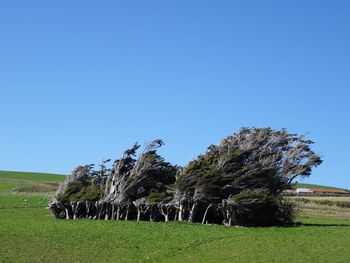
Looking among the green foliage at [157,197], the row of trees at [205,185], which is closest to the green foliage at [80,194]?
the row of trees at [205,185]

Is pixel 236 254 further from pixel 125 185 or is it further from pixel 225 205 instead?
pixel 125 185

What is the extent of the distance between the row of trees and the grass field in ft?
11.4

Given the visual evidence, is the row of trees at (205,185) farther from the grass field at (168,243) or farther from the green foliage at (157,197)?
the grass field at (168,243)

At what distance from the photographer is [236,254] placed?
32.7 meters

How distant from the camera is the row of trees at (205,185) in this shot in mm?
49656

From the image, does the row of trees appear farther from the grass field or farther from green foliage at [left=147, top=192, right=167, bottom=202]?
the grass field

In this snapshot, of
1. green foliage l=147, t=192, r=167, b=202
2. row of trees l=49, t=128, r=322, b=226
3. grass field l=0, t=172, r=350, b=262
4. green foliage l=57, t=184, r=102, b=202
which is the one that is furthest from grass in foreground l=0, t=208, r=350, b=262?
green foliage l=57, t=184, r=102, b=202

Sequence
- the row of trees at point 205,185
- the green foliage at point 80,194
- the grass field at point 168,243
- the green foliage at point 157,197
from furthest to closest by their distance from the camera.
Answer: the green foliage at point 80,194
the green foliage at point 157,197
the row of trees at point 205,185
the grass field at point 168,243

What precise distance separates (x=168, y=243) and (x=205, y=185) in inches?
607

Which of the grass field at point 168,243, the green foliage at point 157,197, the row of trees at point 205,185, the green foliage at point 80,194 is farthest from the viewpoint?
the green foliage at point 80,194

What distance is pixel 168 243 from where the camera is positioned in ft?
121

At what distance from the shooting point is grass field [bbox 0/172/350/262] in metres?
32.1

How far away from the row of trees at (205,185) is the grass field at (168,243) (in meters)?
3.47

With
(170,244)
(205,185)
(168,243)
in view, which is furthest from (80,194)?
(170,244)
